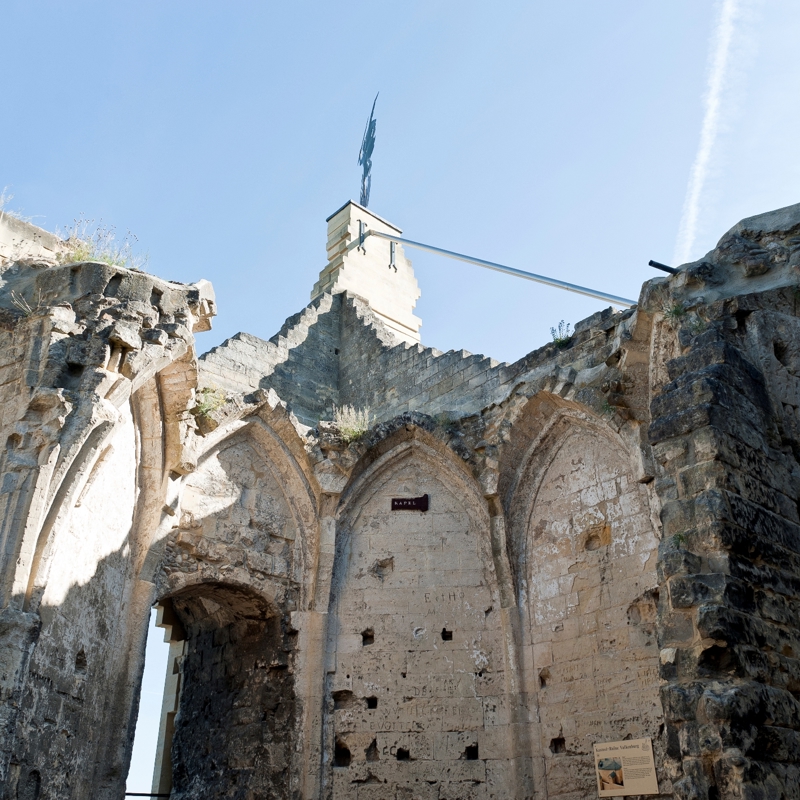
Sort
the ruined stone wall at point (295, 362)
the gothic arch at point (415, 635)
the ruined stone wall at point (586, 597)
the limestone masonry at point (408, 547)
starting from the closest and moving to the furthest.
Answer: the limestone masonry at point (408, 547)
the ruined stone wall at point (586, 597)
the gothic arch at point (415, 635)
the ruined stone wall at point (295, 362)

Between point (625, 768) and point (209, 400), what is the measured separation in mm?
4581

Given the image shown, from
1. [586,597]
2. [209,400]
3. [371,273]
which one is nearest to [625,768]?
[586,597]

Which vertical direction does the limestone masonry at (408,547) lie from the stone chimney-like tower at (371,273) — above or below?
below

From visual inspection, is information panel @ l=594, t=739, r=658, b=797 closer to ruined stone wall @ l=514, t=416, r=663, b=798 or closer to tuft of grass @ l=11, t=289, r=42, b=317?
ruined stone wall @ l=514, t=416, r=663, b=798

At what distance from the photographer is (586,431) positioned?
8289 millimetres

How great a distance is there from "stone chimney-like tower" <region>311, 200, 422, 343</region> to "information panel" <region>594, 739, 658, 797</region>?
22.9 ft

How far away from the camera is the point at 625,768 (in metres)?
6.96

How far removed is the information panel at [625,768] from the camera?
6805 millimetres

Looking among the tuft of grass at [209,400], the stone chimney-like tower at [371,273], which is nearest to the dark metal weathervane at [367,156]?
the stone chimney-like tower at [371,273]

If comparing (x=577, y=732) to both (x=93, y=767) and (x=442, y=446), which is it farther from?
(x=93, y=767)

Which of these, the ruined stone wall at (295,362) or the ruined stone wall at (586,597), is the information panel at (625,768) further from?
the ruined stone wall at (295,362)

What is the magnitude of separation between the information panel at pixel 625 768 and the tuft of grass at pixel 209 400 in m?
4.26

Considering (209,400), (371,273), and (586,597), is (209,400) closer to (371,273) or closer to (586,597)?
(586,597)

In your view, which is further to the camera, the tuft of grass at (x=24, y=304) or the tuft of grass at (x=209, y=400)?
the tuft of grass at (x=209, y=400)
